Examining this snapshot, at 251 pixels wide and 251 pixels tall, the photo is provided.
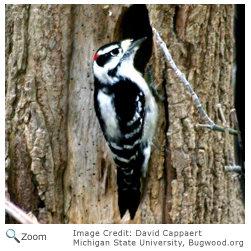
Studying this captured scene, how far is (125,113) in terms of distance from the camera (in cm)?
250

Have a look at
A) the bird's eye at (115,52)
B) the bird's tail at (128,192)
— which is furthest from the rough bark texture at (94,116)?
the bird's eye at (115,52)

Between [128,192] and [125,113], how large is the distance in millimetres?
611

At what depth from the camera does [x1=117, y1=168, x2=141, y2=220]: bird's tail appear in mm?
2529

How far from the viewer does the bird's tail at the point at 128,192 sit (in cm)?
253

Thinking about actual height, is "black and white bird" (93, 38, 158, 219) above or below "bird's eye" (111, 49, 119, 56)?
below

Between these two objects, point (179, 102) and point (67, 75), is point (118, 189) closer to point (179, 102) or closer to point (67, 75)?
point (179, 102)

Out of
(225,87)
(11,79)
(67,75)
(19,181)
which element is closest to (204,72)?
(225,87)
